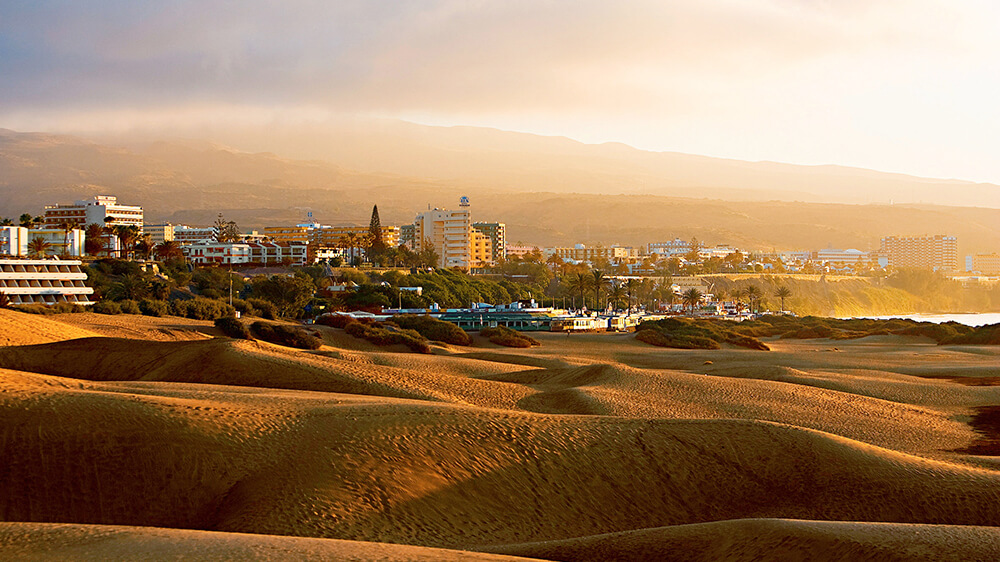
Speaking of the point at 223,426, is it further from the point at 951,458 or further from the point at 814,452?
the point at 951,458

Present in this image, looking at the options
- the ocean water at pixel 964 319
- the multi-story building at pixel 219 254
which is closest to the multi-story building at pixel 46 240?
the multi-story building at pixel 219 254

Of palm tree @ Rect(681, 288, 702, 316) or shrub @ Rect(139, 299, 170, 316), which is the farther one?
palm tree @ Rect(681, 288, 702, 316)

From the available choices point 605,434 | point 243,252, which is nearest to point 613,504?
point 605,434

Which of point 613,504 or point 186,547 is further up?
point 186,547

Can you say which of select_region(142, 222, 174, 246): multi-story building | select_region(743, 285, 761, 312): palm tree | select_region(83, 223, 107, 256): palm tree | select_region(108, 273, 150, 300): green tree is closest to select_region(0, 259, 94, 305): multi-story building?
select_region(108, 273, 150, 300): green tree

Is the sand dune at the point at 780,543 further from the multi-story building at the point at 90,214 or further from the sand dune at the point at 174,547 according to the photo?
the multi-story building at the point at 90,214

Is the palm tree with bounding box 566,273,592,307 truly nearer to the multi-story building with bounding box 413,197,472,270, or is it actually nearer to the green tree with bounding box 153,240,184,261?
the green tree with bounding box 153,240,184,261
